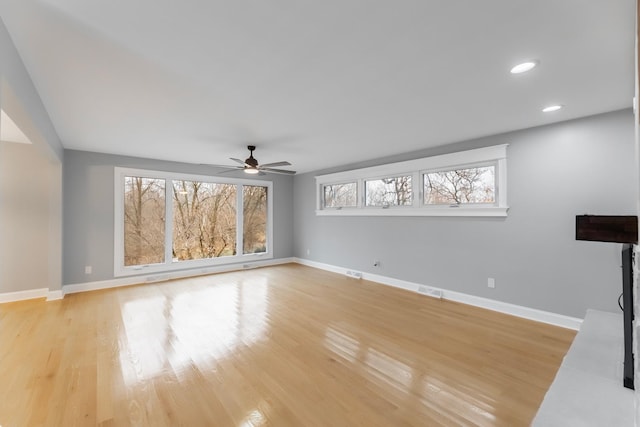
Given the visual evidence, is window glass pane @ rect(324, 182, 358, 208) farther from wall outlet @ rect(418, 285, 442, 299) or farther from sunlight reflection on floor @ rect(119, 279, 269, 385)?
sunlight reflection on floor @ rect(119, 279, 269, 385)

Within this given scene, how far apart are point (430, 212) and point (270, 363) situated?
10.7ft

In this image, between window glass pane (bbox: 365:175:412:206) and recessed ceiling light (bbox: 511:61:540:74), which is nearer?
recessed ceiling light (bbox: 511:61:540:74)

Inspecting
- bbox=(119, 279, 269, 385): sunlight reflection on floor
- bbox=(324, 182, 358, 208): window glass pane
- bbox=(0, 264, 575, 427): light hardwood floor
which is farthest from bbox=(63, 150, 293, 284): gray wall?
bbox=(324, 182, 358, 208): window glass pane

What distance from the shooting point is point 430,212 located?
173 inches

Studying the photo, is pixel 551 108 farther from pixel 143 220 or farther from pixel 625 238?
pixel 143 220

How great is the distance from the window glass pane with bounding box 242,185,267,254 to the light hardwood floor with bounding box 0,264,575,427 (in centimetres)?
267

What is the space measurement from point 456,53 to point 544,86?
3.59 ft

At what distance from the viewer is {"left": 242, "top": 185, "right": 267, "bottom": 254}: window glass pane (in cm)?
665

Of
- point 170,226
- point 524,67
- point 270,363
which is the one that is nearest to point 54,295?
point 170,226

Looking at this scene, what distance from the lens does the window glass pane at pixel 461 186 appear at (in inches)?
152

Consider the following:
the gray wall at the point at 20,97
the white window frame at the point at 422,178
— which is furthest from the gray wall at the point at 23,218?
the white window frame at the point at 422,178

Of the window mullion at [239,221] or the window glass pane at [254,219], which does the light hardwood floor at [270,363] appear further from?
the window glass pane at [254,219]

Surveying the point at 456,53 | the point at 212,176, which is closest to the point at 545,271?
the point at 456,53

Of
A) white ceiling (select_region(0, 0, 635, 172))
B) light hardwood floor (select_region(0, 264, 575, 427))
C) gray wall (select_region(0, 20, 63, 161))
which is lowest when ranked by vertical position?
light hardwood floor (select_region(0, 264, 575, 427))
